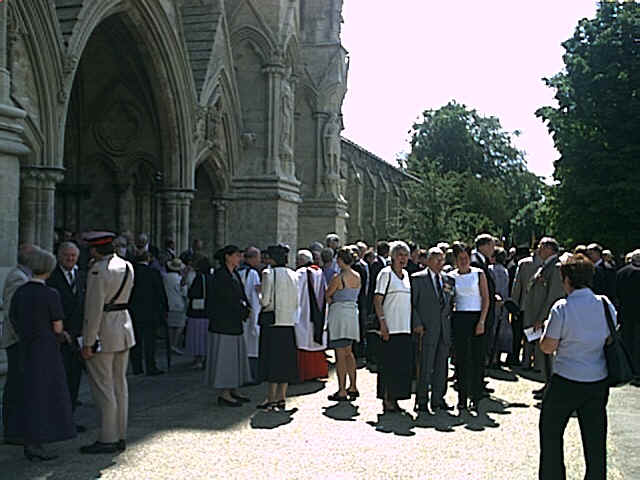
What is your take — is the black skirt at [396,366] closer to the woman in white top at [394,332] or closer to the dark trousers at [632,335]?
the woman in white top at [394,332]

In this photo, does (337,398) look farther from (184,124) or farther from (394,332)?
(184,124)

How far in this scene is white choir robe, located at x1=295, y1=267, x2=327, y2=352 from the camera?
33.8 feet

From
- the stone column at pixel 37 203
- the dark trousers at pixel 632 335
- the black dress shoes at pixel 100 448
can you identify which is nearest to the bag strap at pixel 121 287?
the black dress shoes at pixel 100 448

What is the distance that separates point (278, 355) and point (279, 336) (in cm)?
25

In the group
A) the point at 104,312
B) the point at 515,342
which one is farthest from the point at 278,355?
the point at 515,342

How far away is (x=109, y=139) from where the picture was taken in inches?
683

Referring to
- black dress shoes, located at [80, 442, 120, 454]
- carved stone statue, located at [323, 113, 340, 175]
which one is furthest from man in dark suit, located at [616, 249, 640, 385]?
carved stone statue, located at [323, 113, 340, 175]

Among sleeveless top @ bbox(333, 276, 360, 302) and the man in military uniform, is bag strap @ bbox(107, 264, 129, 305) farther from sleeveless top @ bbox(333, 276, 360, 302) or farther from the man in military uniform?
sleeveless top @ bbox(333, 276, 360, 302)

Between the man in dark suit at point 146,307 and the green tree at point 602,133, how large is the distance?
20.1 meters

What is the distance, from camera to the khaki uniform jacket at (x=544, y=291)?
31.4 ft

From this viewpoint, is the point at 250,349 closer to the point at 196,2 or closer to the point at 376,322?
the point at 376,322

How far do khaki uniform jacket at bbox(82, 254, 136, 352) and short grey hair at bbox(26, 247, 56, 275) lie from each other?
1.44 ft

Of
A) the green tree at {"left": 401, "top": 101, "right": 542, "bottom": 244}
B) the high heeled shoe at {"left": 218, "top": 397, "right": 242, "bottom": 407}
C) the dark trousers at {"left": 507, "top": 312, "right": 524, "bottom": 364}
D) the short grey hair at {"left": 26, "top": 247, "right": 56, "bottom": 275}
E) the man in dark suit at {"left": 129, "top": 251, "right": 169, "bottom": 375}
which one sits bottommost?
the high heeled shoe at {"left": 218, "top": 397, "right": 242, "bottom": 407}

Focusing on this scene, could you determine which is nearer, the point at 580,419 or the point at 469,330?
the point at 580,419
